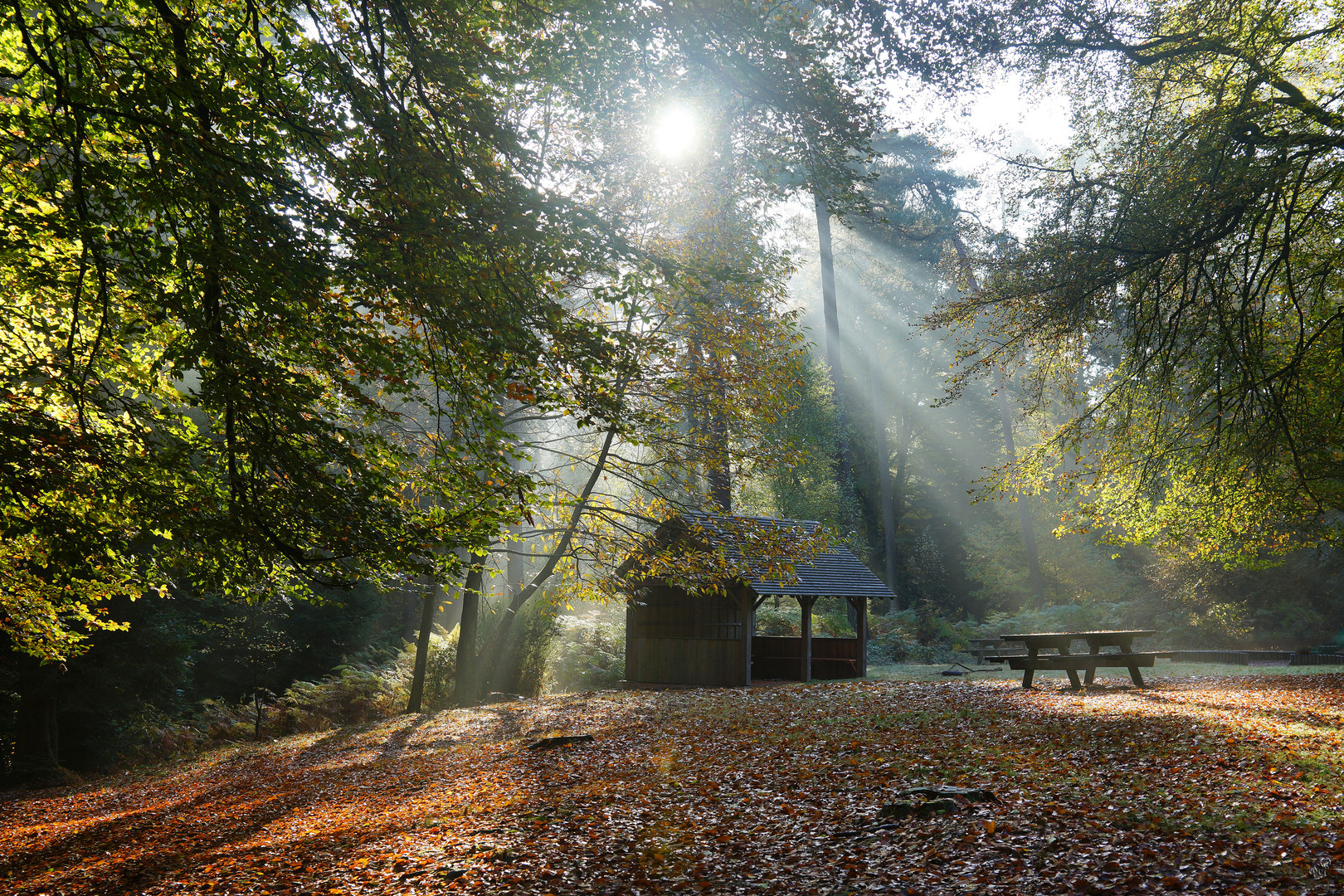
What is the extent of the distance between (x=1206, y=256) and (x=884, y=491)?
84.6 ft

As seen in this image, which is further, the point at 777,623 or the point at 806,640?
the point at 777,623

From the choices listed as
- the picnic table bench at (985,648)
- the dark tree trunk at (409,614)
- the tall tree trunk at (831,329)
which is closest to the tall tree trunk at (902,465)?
the tall tree trunk at (831,329)

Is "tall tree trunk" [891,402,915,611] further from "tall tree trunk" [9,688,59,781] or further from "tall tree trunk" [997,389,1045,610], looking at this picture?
"tall tree trunk" [9,688,59,781]

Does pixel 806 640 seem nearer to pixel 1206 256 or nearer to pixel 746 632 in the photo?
Result: pixel 746 632

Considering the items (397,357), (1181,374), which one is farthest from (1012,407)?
(397,357)

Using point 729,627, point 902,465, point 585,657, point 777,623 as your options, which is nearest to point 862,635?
point 729,627

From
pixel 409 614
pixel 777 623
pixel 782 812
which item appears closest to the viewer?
pixel 782 812

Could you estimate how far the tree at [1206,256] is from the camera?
8227mm

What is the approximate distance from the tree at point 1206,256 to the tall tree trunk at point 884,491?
66.1 ft

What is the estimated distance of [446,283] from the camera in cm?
590

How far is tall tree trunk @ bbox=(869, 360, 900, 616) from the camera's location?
33.1m

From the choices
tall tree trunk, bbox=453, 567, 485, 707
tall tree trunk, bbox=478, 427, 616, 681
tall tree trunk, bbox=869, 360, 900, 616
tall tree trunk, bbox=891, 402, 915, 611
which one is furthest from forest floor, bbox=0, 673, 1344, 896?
tall tree trunk, bbox=891, 402, 915, 611

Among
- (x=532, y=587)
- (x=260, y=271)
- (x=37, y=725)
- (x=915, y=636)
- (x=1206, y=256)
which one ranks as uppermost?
(x=1206, y=256)

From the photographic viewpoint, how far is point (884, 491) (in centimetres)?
3438
